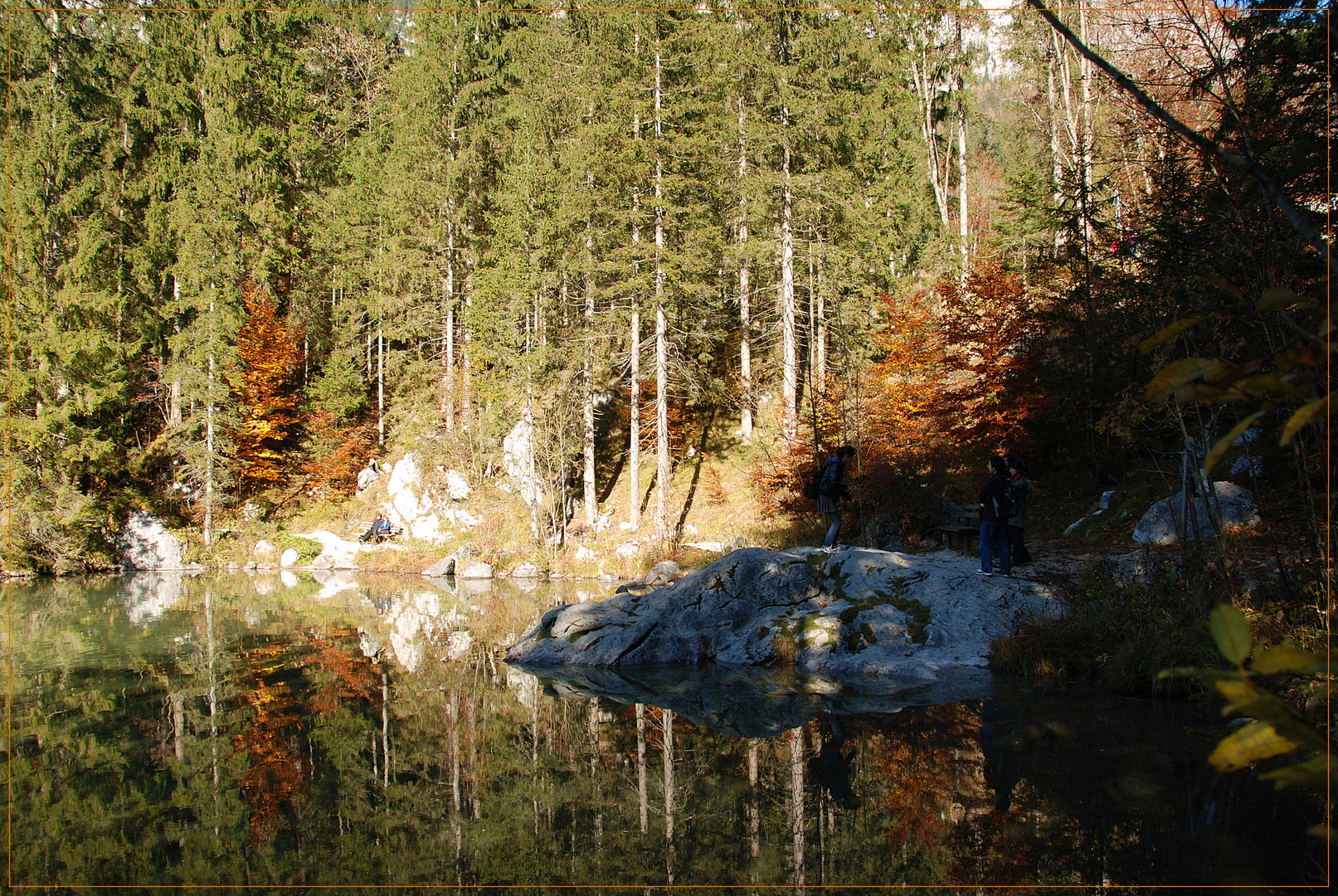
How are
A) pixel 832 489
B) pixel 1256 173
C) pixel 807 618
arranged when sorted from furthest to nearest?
pixel 832 489
pixel 807 618
pixel 1256 173

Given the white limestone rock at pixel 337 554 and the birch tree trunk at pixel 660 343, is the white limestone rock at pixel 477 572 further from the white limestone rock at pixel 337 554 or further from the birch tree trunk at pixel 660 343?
the white limestone rock at pixel 337 554

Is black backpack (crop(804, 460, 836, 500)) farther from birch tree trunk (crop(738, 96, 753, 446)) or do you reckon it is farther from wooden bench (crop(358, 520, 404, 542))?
wooden bench (crop(358, 520, 404, 542))

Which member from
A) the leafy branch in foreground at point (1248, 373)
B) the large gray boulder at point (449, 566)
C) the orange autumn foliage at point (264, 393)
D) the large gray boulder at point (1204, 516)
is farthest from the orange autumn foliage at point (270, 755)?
the orange autumn foliage at point (264, 393)

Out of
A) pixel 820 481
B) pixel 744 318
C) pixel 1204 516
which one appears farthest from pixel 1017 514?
pixel 744 318

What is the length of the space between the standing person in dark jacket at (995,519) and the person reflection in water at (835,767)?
14.0ft

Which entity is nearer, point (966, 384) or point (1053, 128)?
point (966, 384)

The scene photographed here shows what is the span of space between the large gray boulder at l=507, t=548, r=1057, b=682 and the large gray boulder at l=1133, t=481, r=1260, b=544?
112 inches

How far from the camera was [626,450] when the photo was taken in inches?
1079

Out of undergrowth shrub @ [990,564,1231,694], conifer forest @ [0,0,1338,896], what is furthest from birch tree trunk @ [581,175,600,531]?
undergrowth shrub @ [990,564,1231,694]

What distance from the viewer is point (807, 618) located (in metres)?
10.2

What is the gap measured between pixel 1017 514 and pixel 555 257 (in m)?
16.4

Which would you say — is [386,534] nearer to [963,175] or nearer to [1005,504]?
[1005,504]

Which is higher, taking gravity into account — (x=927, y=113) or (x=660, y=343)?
(x=927, y=113)

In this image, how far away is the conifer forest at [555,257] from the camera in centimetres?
1747
